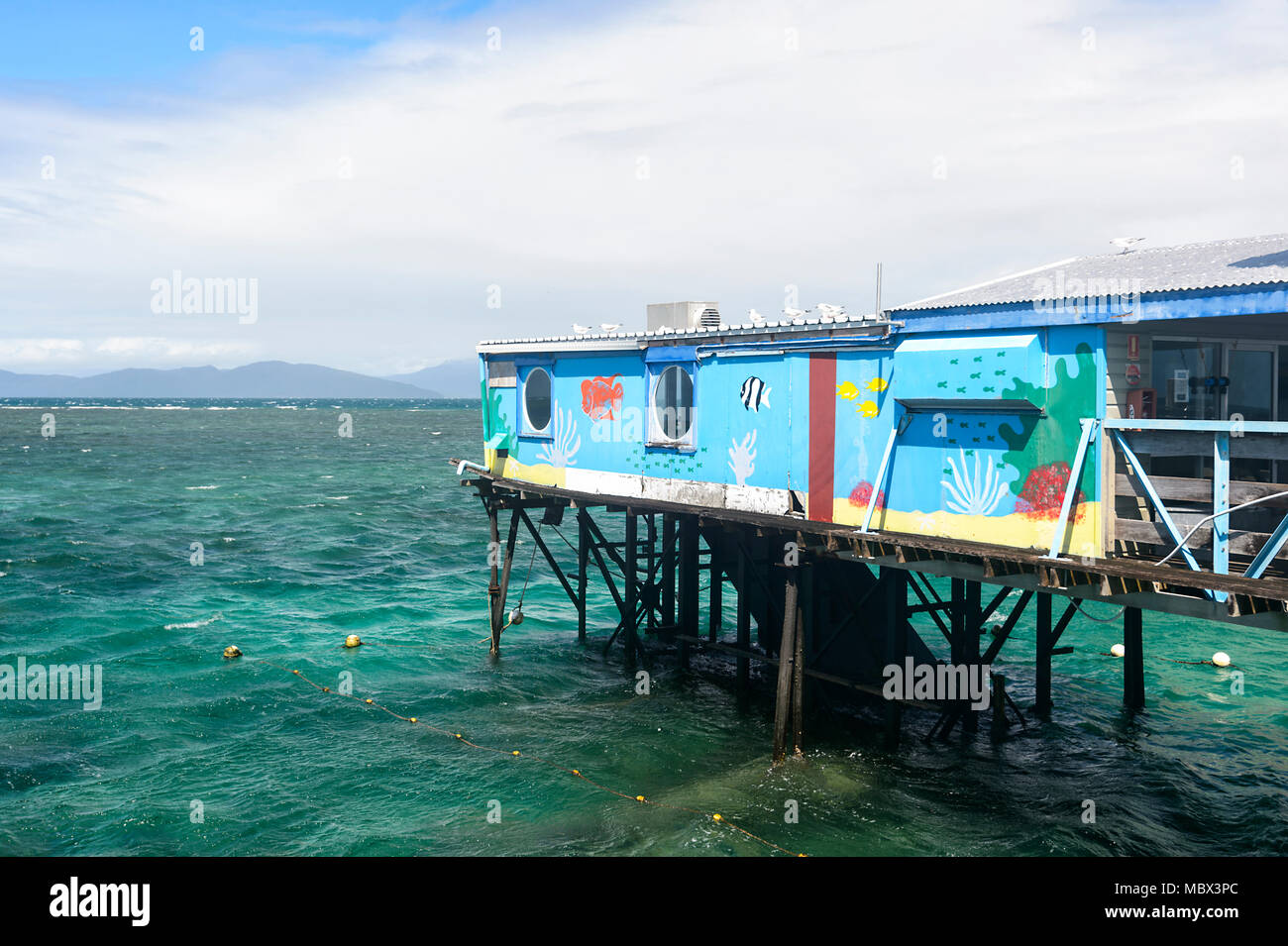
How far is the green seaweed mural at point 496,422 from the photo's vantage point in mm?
26141

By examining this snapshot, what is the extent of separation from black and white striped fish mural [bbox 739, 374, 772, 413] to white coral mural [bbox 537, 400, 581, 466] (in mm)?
5444

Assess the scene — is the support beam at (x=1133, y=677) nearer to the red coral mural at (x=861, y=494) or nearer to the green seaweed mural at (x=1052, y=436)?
the red coral mural at (x=861, y=494)

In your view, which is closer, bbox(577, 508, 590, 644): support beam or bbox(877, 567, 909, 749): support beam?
bbox(877, 567, 909, 749): support beam

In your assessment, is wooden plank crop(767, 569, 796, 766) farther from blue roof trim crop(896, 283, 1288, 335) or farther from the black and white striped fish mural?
blue roof trim crop(896, 283, 1288, 335)

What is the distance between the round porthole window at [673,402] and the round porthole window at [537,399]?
4094 millimetres

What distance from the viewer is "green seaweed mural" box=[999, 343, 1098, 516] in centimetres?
1386

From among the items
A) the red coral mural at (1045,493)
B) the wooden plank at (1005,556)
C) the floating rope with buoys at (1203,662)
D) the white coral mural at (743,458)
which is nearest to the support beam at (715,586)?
the wooden plank at (1005,556)

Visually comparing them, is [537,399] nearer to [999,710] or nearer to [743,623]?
[743,623]

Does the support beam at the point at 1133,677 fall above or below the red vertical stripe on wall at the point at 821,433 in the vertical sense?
below

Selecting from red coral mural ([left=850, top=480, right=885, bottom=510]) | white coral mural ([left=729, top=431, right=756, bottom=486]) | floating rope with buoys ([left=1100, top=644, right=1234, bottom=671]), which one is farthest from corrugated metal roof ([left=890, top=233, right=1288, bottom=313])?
floating rope with buoys ([left=1100, top=644, right=1234, bottom=671])

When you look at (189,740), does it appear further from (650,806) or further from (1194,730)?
(1194,730)

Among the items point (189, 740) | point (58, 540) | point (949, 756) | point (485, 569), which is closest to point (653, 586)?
point (949, 756)
